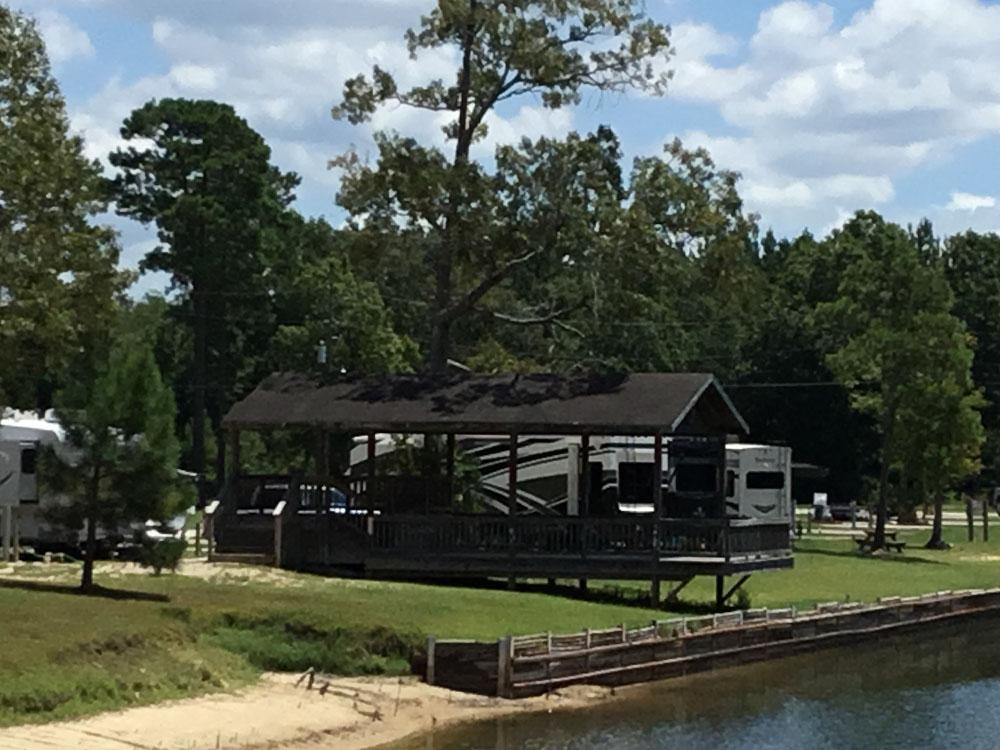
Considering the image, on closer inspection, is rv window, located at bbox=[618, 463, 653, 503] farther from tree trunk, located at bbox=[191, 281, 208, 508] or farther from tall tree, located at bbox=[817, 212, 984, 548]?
tree trunk, located at bbox=[191, 281, 208, 508]

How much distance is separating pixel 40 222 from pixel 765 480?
29.7 m

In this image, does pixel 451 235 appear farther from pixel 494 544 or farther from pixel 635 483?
pixel 494 544

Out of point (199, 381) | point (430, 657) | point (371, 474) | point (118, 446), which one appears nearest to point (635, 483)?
point (371, 474)

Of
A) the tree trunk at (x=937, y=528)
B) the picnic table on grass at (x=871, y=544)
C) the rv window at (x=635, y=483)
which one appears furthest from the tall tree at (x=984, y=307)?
the rv window at (x=635, y=483)

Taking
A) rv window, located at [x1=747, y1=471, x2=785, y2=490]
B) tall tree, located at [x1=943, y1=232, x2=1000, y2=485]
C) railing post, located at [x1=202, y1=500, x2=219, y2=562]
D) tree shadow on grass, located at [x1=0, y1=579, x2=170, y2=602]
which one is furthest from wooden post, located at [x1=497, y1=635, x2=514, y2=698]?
tall tree, located at [x1=943, y1=232, x2=1000, y2=485]

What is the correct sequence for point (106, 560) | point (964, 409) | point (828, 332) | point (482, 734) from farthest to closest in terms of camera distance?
1. point (828, 332)
2. point (964, 409)
3. point (106, 560)
4. point (482, 734)

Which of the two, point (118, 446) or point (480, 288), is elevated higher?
point (480, 288)

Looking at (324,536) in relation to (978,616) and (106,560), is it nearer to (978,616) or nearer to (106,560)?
(106,560)

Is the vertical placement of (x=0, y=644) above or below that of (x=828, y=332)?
below

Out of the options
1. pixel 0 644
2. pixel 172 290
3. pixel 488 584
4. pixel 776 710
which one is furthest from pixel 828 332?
pixel 0 644

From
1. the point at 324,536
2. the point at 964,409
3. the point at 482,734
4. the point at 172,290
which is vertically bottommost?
the point at 482,734

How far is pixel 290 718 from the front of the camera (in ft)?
77.5

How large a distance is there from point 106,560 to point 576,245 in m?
14.1

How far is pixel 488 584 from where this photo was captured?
37.9 meters
